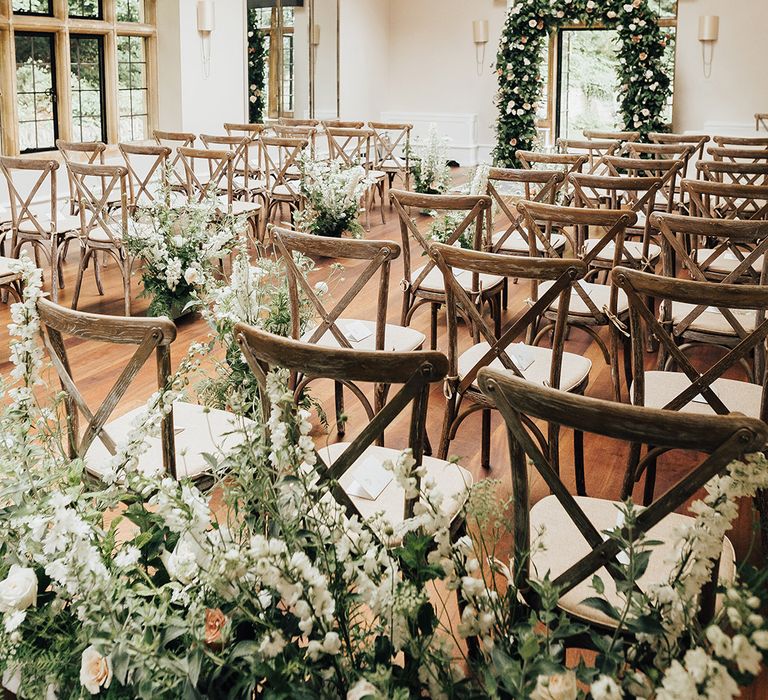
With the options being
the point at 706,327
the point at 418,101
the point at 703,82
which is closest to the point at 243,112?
the point at 418,101

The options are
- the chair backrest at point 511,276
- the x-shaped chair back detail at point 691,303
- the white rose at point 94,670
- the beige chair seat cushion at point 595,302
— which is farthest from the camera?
the beige chair seat cushion at point 595,302

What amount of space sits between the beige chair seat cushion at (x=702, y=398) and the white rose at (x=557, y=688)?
170cm

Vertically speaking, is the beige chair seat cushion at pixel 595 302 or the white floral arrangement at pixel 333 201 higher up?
the white floral arrangement at pixel 333 201

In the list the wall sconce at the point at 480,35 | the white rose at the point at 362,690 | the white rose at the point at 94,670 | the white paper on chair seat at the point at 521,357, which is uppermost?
the wall sconce at the point at 480,35

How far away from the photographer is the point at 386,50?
1361 centimetres

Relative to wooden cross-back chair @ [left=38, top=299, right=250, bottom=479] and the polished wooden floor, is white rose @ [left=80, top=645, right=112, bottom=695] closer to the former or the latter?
wooden cross-back chair @ [left=38, top=299, right=250, bottom=479]

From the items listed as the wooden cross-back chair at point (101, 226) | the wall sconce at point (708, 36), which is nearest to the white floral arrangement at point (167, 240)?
the wooden cross-back chair at point (101, 226)

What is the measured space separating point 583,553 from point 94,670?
986 millimetres

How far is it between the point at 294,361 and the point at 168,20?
7.80 metres

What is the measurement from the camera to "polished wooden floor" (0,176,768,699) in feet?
10.4

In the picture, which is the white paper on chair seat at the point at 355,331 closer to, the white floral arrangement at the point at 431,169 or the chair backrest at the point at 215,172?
the chair backrest at the point at 215,172

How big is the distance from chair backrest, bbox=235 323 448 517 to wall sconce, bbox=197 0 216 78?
7859 mm

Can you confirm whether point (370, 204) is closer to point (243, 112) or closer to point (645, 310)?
point (243, 112)

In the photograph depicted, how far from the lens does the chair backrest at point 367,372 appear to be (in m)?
1.56
